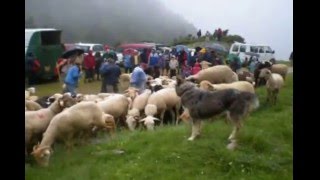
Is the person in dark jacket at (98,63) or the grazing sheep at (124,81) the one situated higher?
the person in dark jacket at (98,63)

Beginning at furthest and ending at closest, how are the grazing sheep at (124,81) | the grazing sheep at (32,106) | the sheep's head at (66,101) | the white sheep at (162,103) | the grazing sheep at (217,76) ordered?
the grazing sheep at (124,81) < the grazing sheep at (217,76) < the white sheep at (162,103) < the grazing sheep at (32,106) < the sheep's head at (66,101)

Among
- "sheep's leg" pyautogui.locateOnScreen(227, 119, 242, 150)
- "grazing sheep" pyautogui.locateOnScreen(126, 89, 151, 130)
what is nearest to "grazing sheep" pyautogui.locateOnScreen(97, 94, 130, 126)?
"grazing sheep" pyautogui.locateOnScreen(126, 89, 151, 130)

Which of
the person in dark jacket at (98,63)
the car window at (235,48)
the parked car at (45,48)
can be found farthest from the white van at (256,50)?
the parked car at (45,48)

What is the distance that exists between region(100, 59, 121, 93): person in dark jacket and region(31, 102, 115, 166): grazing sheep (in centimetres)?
572

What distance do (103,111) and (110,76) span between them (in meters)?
4.58

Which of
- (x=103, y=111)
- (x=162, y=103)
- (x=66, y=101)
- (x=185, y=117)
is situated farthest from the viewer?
(x=162, y=103)

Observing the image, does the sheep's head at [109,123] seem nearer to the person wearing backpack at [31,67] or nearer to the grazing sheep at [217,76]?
the grazing sheep at [217,76]

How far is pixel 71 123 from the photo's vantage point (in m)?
9.62

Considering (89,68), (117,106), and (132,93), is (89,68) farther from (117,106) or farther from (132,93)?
(117,106)

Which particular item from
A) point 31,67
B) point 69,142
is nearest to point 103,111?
point 69,142

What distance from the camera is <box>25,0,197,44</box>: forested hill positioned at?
35250mm

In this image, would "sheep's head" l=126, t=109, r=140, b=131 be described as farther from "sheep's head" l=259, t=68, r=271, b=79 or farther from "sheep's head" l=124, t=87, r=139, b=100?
"sheep's head" l=259, t=68, r=271, b=79

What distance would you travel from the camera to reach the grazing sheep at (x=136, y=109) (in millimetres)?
12133
